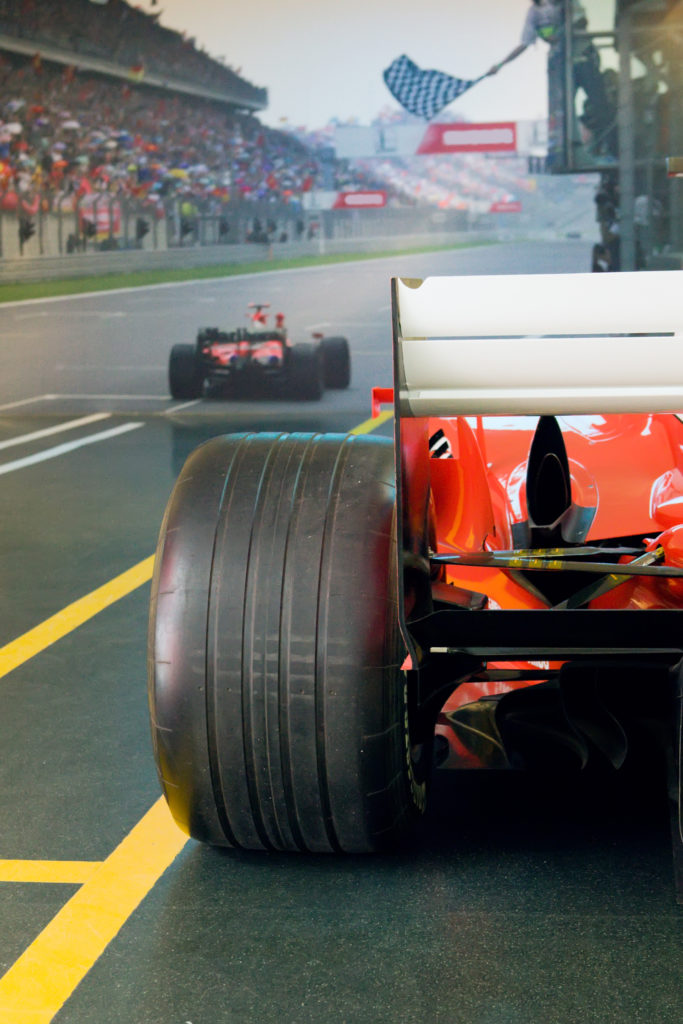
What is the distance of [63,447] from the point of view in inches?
408

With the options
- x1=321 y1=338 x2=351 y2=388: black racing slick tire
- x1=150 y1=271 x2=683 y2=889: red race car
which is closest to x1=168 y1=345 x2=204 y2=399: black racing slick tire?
x1=321 y1=338 x2=351 y2=388: black racing slick tire

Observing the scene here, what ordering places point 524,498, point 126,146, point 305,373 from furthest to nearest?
1. point 126,146
2. point 305,373
3. point 524,498

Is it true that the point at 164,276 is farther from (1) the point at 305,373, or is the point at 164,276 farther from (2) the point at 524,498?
(2) the point at 524,498

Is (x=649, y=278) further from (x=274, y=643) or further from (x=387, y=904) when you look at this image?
(x=387, y=904)

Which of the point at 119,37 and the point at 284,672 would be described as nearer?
the point at 284,672

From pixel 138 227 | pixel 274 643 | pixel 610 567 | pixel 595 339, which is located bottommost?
pixel 274 643

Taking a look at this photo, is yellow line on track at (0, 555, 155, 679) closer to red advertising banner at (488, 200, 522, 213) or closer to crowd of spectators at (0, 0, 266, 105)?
red advertising banner at (488, 200, 522, 213)

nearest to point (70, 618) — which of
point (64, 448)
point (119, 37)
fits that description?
point (64, 448)

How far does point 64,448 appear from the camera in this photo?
406 inches

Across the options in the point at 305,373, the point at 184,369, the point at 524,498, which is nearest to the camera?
the point at 524,498

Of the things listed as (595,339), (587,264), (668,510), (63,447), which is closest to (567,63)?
(587,264)

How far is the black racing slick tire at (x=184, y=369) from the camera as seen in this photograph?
12453 millimetres

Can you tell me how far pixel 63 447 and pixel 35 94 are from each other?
4.86 metres

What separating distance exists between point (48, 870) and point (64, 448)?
24.9 feet
